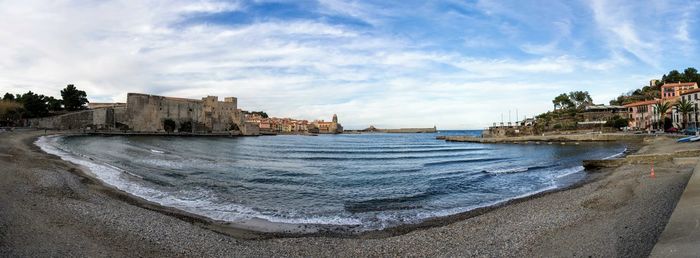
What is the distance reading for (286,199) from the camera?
1458cm

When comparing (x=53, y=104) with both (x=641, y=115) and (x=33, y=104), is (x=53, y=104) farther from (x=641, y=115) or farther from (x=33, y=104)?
(x=641, y=115)

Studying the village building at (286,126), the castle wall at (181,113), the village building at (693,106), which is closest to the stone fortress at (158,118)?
the castle wall at (181,113)

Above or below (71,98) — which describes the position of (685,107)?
below

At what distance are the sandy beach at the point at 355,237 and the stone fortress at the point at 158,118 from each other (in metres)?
79.2

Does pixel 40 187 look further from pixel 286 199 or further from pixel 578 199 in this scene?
pixel 578 199

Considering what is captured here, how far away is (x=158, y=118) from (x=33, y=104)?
23468mm

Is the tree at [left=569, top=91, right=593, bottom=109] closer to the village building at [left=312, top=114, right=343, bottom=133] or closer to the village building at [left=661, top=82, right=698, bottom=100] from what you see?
the village building at [left=661, top=82, right=698, bottom=100]

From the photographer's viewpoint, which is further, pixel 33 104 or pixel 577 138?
pixel 33 104

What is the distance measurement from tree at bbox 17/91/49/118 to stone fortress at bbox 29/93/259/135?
136 inches

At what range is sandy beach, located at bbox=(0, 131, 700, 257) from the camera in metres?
7.00

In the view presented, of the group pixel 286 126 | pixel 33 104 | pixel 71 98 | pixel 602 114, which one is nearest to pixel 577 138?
pixel 602 114

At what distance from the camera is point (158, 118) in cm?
9062

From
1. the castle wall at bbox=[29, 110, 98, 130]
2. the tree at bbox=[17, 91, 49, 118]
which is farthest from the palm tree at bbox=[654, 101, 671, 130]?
the tree at bbox=[17, 91, 49, 118]

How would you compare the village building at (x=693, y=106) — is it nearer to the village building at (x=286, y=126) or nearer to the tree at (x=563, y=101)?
the tree at (x=563, y=101)
